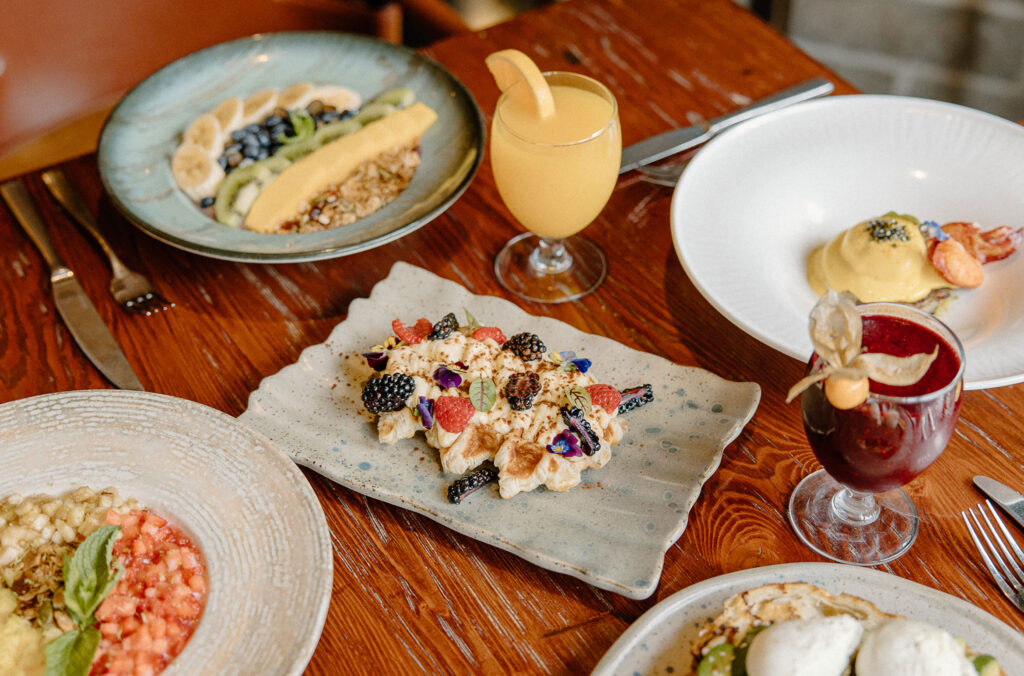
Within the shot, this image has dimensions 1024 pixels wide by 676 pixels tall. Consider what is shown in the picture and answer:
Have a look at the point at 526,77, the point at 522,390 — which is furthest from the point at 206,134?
the point at 522,390

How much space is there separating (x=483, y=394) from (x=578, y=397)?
0.43 ft

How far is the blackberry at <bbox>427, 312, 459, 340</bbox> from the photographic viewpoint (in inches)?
49.8

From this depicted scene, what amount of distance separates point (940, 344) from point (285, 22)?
246 cm

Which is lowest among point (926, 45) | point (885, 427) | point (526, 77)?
point (926, 45)

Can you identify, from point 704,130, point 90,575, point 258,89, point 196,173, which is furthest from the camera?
point 258,89

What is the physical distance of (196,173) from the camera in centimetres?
167

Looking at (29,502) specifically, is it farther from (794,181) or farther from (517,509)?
(794,181)

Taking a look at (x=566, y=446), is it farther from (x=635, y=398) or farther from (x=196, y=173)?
(x=196, y=173)

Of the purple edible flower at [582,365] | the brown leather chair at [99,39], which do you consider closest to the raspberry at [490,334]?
the purple edible flower at [582,365]

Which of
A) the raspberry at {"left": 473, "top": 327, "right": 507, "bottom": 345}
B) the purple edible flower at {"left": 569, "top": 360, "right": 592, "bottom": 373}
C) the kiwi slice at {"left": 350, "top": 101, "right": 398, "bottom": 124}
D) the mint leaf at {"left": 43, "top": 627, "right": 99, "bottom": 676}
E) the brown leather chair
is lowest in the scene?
the brown leather chair

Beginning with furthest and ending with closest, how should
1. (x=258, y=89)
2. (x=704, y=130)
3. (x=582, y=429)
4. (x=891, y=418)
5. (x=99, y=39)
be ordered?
1. (x=99, y=39)
2. (x=258, y=89)
3. (x=704, y=130)
4. (x=582, y=429)
5. (x=891, y=418)

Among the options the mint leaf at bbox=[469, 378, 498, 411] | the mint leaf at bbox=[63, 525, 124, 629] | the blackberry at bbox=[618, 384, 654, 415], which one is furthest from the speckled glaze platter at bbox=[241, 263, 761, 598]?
the mint leaf at bbox=[63, 525, 124, 629]

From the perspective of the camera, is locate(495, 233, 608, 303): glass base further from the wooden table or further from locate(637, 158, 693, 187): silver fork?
locate(637, 158, 693, 187): silver fork

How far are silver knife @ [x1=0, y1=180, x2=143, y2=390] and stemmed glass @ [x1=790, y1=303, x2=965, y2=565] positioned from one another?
3.45ft
